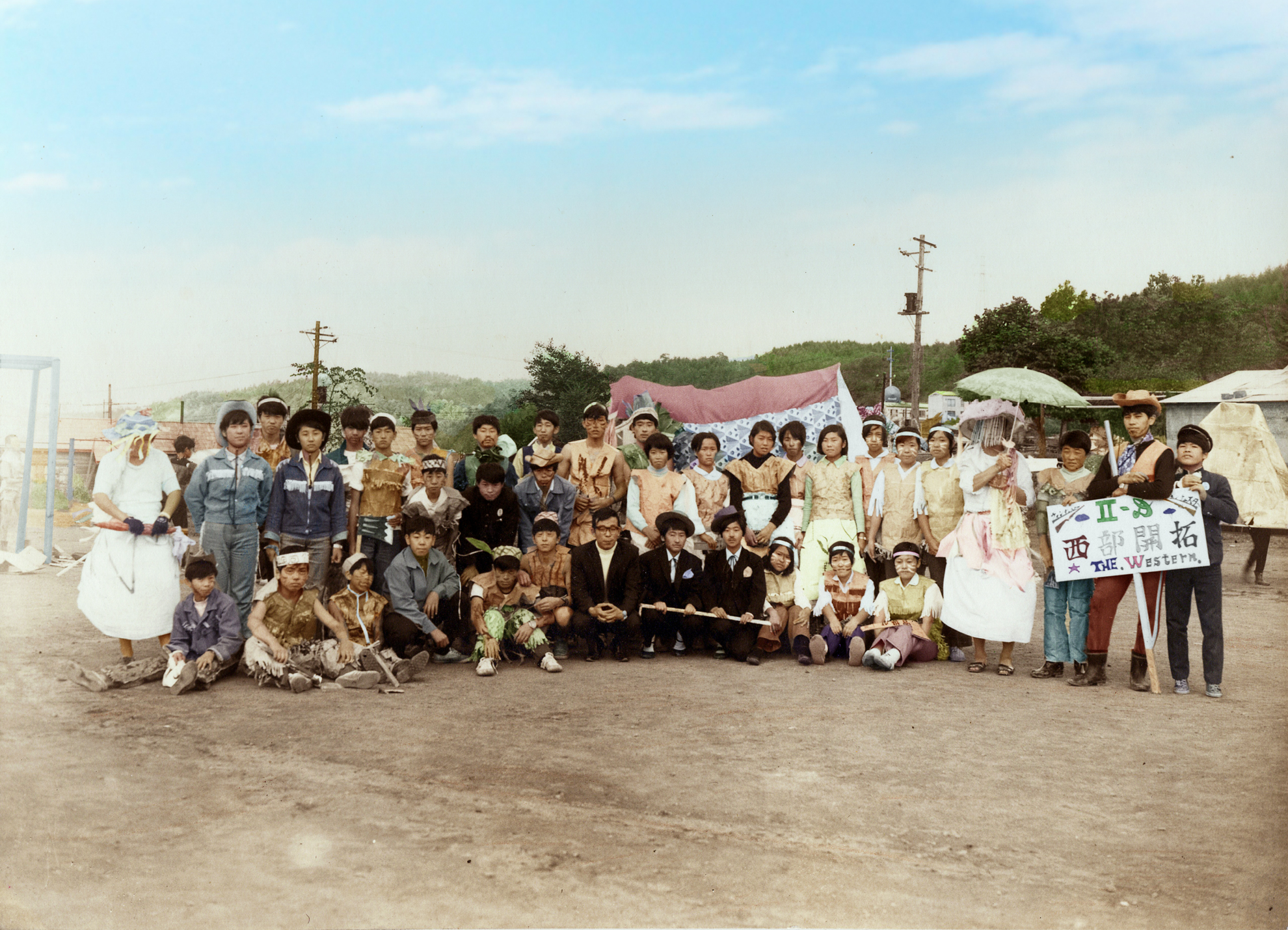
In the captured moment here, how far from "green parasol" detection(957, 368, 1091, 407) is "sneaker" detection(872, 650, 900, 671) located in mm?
1709

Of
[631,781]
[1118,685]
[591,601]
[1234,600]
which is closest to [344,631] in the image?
[591,601]

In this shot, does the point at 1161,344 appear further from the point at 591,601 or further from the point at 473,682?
the point at 473,682

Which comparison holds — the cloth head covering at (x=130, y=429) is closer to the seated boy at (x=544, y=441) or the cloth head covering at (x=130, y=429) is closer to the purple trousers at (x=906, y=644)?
the seated boy at (x=544, y=441)

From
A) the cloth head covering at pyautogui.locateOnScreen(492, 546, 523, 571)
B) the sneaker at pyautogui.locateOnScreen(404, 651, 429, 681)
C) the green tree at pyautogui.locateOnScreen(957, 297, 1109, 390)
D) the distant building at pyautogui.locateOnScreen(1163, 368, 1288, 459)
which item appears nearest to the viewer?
the distant building at pyautogui.locateOnScreen(1163, 368, 1288, 459)

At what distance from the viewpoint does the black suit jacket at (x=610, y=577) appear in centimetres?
551

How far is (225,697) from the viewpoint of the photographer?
4461 millimetres

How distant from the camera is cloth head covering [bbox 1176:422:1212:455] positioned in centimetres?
481

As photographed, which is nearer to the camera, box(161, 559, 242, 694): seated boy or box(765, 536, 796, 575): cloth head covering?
box(161, 559, 242, 694): seated boy

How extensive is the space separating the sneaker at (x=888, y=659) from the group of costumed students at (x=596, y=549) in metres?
0.02

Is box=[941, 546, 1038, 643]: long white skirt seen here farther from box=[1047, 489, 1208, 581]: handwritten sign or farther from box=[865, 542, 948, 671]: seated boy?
A: box=[1047, 489, 1208, 581]: handwritten sign

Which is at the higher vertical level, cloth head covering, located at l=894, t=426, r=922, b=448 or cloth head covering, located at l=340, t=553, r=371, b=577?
cloth head covering, located at l=894, t=426, r=922, b=448

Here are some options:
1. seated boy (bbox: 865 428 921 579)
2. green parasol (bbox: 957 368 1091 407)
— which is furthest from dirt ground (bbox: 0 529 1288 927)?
green parasol (bbox: 957 368 1091 407)

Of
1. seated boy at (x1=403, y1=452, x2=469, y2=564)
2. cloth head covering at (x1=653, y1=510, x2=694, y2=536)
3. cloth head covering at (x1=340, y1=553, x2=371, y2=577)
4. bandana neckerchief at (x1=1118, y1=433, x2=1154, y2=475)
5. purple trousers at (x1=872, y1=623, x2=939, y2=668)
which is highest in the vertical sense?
bandana neckerchief at (x1=1118, y1=433, x2=1154, y2=475)

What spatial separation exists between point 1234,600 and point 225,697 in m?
7.38
